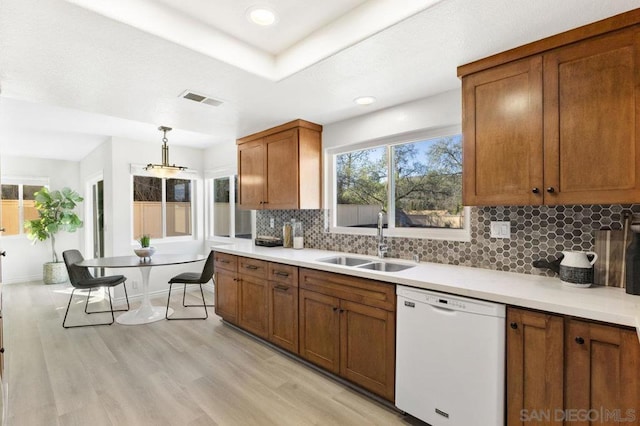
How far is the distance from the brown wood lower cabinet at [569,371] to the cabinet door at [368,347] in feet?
2.30

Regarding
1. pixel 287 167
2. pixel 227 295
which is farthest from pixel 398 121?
pixel 227 295

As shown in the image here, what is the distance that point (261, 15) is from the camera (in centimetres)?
179

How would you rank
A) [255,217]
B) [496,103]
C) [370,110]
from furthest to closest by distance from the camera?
[255,217]
[370,110]
[496,103]

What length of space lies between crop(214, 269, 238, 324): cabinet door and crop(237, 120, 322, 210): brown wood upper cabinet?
900 mm

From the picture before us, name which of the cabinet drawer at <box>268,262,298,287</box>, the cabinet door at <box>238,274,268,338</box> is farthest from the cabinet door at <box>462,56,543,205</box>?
the cabinet door at <box>238,274,268,338</box>

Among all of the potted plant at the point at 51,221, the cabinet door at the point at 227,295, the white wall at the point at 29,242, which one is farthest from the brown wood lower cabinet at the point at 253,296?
the white wall at the point at 29,242

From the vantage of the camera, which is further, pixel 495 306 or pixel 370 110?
pixel 370 110

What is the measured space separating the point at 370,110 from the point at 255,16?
147 cm

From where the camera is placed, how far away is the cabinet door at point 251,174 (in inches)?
149

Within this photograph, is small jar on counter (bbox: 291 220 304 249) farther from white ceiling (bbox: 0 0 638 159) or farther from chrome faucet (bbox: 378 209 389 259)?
white ceiling (bbox: 0 0 638 159)

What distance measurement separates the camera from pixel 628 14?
1.50 m

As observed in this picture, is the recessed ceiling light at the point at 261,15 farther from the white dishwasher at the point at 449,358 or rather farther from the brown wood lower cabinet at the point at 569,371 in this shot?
the brown wood lower cabinet at the point at 569,371

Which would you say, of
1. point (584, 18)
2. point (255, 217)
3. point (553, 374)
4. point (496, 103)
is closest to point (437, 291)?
point (553, 374)

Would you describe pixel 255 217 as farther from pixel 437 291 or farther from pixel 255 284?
pixel 437 291
